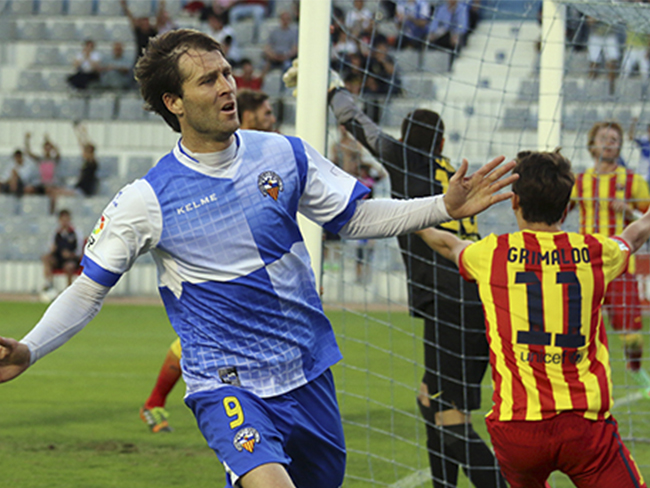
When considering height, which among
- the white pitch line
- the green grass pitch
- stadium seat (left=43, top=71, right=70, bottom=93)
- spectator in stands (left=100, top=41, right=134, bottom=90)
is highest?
spectator in stands (left=100, top=41, right=134, bottom=90)

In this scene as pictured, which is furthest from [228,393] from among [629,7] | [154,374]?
[154,374]

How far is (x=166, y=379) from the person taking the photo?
19.9ft

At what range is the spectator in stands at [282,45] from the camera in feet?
62.6

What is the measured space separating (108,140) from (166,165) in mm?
16493

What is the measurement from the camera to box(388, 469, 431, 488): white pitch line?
5137 mm

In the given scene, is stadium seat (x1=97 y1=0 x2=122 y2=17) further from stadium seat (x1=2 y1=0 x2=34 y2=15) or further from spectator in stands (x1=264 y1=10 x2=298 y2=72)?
spectator in stands (x1=264 y1=10 x2=298 y2=72)

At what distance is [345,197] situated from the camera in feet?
10.3

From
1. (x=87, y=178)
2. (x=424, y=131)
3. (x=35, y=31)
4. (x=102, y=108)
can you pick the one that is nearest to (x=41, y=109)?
(x=102, y=108)

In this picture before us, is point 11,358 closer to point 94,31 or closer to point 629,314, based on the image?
point 629,314

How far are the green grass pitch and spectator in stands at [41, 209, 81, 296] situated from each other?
17.4ft

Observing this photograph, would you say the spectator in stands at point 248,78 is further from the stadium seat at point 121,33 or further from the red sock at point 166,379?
the red sock at point 166,379

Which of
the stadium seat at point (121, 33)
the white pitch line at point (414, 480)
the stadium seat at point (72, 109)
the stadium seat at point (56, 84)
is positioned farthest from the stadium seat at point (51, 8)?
the white pitch line at point (414, 480)

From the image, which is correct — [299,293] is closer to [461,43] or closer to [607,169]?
[607,169]

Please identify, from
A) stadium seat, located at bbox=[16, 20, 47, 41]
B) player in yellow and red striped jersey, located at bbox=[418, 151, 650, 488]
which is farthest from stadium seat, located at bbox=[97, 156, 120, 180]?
player in yellow and red striped jersey, located at bbox=[418, 151, 650, 488]
